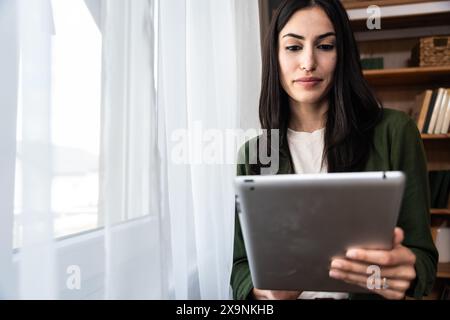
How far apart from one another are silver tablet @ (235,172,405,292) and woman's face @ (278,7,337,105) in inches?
14.3

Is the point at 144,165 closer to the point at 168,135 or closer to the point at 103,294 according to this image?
the point at 168,135

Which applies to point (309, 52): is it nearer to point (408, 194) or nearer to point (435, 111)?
point (408, 194)

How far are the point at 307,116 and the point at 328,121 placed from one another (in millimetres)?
48

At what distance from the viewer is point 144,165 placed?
620 mm

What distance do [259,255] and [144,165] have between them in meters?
0.25

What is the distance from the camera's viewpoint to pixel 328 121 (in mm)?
768

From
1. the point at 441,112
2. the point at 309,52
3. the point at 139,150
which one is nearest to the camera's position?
the point at 139,150

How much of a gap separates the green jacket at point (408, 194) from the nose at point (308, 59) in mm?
175

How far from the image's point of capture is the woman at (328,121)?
0.67 metres

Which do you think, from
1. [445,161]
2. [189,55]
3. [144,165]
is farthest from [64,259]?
[445,161]

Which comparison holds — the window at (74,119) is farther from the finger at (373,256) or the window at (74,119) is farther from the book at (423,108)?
the book at (423,108)

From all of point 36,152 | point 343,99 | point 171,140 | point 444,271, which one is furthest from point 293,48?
point 444,271

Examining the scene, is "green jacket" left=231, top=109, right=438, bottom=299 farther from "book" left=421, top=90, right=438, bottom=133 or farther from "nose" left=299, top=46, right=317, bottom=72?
"book" left=421, top=90, right=438, bottom=133
